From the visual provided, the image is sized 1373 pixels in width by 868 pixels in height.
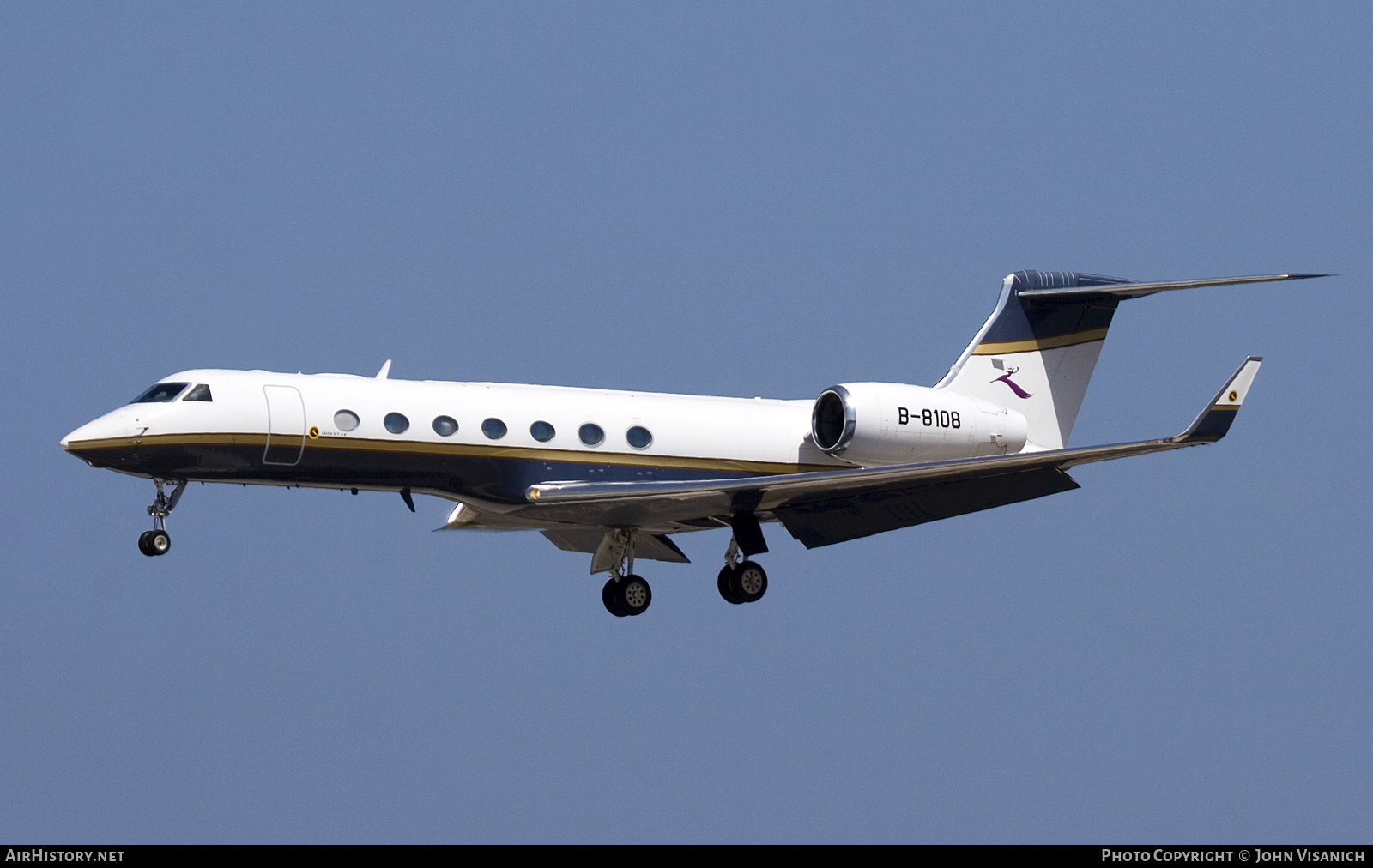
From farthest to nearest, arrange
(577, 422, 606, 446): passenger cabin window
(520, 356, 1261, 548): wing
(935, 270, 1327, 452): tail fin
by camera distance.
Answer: (935, 270, 1327, 452): tail fin, (577, 422, 606, 446): passenger cabin window, (520, 356, 1261, 548): wing

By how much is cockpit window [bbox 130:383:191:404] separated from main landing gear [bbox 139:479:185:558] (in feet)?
3.55

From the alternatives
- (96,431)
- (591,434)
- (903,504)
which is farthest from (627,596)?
(96,431)

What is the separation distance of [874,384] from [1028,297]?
147 inches

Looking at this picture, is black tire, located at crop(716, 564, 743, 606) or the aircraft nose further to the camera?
black tire, located at crop(716, 564, 743, 606)

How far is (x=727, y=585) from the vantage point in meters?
30.0

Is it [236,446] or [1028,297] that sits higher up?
[1028,297]

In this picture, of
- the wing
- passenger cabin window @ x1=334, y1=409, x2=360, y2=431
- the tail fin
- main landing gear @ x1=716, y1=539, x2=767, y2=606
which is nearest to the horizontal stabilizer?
the tail fin

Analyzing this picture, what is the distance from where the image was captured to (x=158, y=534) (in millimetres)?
26688

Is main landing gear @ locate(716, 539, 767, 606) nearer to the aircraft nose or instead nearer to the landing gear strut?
the landing gear strut

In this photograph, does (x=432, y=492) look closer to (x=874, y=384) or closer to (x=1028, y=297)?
(x=874, y=384)

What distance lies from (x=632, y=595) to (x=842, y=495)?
3581 millimetres

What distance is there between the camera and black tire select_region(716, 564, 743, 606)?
98.5ft

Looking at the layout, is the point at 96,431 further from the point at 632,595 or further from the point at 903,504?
the point at 903,504
